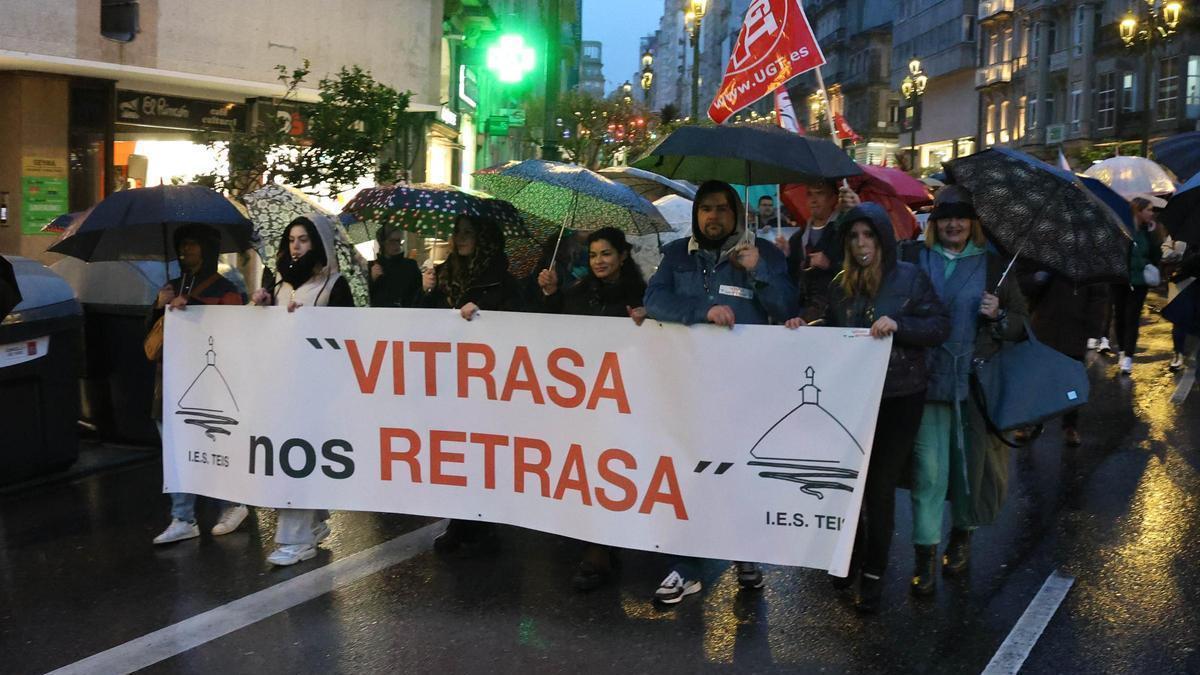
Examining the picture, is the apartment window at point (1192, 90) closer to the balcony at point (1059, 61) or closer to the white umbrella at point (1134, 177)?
the balcony at point (1059, 61)

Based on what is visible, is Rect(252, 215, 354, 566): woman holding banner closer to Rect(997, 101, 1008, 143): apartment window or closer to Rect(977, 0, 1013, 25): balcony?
Rect(997, 101, 1008, 143): apartment window

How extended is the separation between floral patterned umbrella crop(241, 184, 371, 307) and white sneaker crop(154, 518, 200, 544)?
1.53 m

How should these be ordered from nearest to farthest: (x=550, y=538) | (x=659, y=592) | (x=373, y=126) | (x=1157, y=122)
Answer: (x=659, y=592) < (x=550, y=538) < (x=373, y=126) < (x=1157, y=122)

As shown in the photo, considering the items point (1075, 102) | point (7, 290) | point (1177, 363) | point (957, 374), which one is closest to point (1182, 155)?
point (957, 374)

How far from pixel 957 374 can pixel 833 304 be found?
69 cm

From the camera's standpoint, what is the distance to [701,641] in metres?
5.20

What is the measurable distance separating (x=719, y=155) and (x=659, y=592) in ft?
6.52

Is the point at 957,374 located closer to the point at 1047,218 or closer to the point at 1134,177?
the point at 1047,218

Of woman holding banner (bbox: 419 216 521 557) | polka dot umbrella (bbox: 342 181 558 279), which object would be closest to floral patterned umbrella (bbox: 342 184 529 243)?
polka dot umbrella (bbox: 342 181 558 279)

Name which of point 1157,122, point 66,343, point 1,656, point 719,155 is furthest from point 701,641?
point 1157,122

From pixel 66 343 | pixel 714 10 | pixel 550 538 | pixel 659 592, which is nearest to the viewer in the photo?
pixel 659 592

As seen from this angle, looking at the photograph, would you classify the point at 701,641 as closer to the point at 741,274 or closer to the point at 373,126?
the point at 741,274

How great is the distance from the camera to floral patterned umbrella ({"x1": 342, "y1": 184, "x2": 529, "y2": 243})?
261 inches

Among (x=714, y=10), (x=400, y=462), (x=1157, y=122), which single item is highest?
(x=714, y=10)
